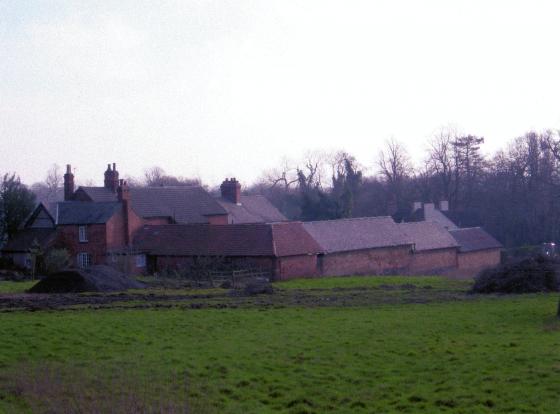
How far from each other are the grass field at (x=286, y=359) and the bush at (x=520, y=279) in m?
5.97

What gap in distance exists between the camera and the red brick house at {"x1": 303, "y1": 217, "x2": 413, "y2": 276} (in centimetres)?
5138

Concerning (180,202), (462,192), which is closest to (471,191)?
(462,192)

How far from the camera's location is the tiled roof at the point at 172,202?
5591 cm

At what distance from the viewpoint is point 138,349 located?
18484 millimetres

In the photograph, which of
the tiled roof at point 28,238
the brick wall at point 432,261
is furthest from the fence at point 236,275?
the brick wall at point 432,261

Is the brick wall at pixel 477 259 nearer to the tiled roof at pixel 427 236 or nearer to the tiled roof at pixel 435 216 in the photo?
the tiled roof at pixel 427 236

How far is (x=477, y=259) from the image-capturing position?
209ft

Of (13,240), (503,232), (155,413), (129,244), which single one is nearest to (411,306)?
(155,413)

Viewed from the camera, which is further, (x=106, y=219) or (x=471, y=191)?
(x=471, y=191)

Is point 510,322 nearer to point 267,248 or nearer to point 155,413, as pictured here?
point 155,413

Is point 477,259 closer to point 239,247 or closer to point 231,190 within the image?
point 231,190

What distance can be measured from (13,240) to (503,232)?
49553mm

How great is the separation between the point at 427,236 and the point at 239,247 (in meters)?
20.3

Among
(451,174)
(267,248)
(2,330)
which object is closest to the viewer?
(2,330)
